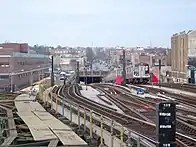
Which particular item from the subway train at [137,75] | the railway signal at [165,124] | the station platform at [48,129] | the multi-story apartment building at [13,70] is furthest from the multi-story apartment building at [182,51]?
the railway signal at [165,124]

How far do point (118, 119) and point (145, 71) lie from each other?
220 ft

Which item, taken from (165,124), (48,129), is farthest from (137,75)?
(165,124)

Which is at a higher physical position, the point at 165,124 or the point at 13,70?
the point at 165,124

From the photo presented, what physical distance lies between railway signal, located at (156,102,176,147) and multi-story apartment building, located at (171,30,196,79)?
6286 centimetres

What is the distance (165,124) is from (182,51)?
246ft

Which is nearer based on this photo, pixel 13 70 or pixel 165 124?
pixel 165 124

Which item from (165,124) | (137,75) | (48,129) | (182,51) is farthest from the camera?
(137,75)

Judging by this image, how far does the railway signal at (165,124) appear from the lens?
17.8 feet

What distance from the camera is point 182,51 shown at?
78500 millimetres

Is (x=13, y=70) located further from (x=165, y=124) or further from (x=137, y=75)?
(x=165, y=124)

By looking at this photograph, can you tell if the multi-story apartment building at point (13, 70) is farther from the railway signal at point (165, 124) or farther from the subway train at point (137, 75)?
the railway signal at point (165, 124)

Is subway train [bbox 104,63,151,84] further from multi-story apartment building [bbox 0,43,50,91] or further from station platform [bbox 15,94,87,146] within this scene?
station platform [bbox 15,94,87,146]

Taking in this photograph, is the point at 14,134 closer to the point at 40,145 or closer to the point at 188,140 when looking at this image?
the point at 40,145

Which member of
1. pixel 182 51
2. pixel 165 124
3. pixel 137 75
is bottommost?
pixel 137 75
